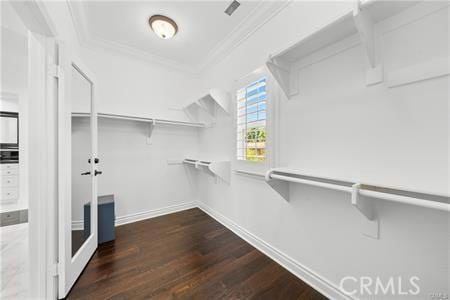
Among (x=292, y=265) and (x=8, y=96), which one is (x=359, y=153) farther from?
(x=8, y=96)

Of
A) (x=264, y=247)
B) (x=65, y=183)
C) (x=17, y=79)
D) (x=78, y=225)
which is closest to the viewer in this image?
(x=65, y=183)

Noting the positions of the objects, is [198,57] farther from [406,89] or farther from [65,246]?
[65,246]

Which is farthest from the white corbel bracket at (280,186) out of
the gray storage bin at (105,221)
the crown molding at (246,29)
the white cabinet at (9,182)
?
the white cabinet at (9,182)

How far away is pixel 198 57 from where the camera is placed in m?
2.73

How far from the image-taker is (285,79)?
1.51 meters

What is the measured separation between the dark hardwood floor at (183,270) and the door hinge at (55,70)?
1.74 meters

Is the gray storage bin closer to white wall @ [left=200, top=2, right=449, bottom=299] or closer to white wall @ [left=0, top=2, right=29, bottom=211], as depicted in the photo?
white wall @ [left=0, top=2, right=29, bottom=211]

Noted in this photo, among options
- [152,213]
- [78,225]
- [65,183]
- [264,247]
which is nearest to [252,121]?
[264,247]

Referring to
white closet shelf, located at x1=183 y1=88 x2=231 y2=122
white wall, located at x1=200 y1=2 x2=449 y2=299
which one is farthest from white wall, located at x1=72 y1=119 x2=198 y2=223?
white wall, located at x1=200 y1=2 x2=449 y2=299

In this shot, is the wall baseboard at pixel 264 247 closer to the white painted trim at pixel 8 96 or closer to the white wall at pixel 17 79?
the white wall at pixel 17 79

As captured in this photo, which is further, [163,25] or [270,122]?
[163,25]

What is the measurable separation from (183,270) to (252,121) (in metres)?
1.68

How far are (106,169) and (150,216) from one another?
3.28 ft

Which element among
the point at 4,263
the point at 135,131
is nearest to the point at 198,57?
the point at 135,131
